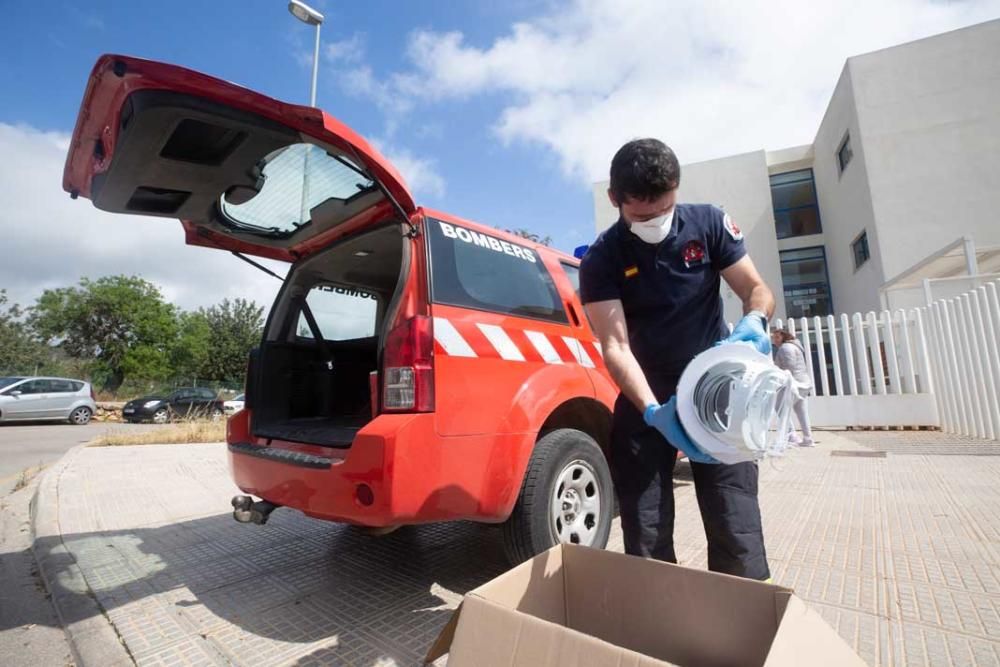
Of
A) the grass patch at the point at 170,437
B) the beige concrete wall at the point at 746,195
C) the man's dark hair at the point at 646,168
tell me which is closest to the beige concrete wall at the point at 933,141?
the beige concrete wall at the point at 746,195

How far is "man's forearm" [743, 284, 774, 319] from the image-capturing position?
1.61 m

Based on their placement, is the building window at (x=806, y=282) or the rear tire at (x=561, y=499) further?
the building window at (x=806, y=282)

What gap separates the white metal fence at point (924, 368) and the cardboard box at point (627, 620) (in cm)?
670

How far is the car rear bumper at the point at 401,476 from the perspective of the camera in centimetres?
180

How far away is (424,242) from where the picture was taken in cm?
221

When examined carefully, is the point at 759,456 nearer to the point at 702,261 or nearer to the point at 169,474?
the point at 702,261

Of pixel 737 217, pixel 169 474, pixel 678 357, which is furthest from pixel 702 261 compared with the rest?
pixel 737 217

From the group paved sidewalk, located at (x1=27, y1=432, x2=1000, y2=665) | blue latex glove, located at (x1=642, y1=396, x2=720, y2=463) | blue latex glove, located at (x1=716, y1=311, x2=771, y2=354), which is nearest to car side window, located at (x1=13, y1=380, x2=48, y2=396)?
paved sidewalk, located at (x1=27, y1=432, x2=1000, y2=665)

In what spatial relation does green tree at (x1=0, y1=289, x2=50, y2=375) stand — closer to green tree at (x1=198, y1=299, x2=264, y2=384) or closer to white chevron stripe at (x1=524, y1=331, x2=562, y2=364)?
green tree at (x1=198, y1=299, x2=264, y2=384)

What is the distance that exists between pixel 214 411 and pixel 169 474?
13250 millimetres

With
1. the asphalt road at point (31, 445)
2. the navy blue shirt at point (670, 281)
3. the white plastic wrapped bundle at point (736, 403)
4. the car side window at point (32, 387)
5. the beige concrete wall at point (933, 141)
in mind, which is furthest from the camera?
the car side window at point (32, 387)

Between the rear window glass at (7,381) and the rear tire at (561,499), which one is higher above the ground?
the rear window glass at (7,381)

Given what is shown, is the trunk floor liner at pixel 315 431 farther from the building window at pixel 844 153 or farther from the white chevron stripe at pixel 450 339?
the building window at pixel 844 153

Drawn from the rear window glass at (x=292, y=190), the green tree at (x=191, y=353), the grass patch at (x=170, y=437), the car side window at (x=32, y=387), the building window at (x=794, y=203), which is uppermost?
the building window at (x=794, y=203)
